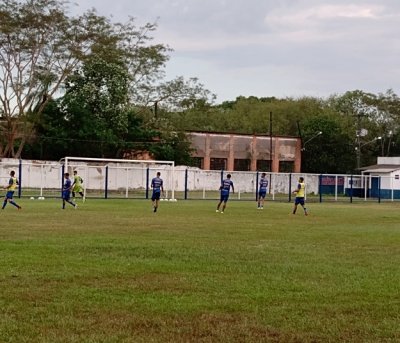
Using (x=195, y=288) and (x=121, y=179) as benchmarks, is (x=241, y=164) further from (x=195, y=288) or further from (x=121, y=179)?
(x=195, y=288)

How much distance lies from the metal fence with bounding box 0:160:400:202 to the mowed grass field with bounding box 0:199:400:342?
27.9 metres

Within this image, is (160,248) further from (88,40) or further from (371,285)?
(88,40)

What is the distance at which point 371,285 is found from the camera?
402 inches

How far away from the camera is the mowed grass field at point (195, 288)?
729 cm

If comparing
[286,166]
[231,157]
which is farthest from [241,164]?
[286,166]

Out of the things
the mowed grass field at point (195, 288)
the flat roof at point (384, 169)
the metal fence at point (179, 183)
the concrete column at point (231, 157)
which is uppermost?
the concrete column at point (231, 157)

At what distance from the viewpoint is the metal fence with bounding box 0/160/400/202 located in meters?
46.2

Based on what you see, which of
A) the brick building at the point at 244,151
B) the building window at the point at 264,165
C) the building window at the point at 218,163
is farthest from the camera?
the building window at the point at 264,165

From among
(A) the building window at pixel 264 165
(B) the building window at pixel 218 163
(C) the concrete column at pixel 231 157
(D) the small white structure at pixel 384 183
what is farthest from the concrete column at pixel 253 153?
(D) the small white structure at pixel 384 183

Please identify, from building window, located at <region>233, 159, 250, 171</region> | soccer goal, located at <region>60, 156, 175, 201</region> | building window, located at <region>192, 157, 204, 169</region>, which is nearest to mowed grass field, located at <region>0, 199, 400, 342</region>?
soccer goal, located at <region>60, 156, 175, 201</region>

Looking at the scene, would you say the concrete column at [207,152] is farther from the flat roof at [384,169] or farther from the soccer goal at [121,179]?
the soccer goal at [121,179]

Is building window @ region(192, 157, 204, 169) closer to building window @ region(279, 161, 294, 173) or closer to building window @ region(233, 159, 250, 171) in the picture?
building window @ region(233, 159, 250, 171)

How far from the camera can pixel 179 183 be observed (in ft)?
176

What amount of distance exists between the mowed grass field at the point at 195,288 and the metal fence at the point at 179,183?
91.5ft
